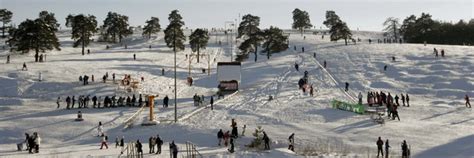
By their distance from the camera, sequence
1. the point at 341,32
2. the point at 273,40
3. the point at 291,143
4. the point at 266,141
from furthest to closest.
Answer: the point at 341,32
the point at 273,40
the point at 291,143
the point at 266,141

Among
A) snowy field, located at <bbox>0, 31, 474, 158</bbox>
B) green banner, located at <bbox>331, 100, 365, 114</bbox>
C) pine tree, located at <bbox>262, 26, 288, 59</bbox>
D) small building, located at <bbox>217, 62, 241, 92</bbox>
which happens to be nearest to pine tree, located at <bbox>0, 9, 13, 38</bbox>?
snowy field, located at <bbox>0, 31, 474, 158</bbox>

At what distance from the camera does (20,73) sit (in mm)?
57656

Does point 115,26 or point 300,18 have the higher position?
point 300,18

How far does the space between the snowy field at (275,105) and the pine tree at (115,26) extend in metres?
28.1

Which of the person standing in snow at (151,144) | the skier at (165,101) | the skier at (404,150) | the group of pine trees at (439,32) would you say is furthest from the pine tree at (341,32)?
the person standing in snow at (151,144)

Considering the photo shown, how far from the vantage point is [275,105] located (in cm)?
4522

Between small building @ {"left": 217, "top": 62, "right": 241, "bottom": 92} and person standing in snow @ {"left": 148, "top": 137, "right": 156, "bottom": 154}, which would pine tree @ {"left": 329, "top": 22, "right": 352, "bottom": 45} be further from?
person standing in snow @ {"left": 148, "top": 137, "right": 156, "bottom": 154}

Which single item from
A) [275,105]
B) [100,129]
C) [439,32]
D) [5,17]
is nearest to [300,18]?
[439,32]

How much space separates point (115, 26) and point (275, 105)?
2845 inches

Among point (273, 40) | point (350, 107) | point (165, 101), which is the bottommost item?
point (350, 107)

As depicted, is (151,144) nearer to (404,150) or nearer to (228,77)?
(404,150)

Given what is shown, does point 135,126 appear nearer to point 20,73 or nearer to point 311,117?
point 311,117

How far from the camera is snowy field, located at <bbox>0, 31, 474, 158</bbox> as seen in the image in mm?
32625

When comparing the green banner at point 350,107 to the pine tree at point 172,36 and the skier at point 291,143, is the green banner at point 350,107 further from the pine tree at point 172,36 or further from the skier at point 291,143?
the pine tree at point 172,36
